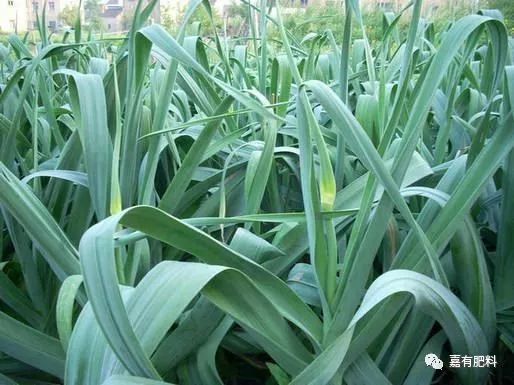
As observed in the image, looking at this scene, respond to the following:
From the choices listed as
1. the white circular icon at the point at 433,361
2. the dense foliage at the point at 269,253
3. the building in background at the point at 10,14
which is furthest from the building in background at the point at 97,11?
the white circular icon at the point at 433,361

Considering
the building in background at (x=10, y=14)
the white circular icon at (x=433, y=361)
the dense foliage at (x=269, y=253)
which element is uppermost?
the building in background at (x=10, y=14)

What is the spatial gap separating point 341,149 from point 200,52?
0.34m

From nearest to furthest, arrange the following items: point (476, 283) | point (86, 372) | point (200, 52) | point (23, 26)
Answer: point (86, 372) → point (476, 283) → point (200, 52) → point (23, 26)

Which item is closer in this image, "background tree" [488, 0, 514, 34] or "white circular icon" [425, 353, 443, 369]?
"white circular icon" [425, 353, 443, 369]

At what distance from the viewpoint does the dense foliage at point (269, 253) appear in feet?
1.21

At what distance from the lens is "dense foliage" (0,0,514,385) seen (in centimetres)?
37

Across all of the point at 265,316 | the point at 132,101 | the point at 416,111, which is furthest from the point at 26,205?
the point at 416,111

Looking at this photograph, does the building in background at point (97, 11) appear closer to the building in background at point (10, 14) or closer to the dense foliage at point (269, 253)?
the building in background at point (10, 14)

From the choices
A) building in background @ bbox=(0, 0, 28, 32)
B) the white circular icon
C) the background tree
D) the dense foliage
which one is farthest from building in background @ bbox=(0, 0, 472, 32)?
the white circular icon

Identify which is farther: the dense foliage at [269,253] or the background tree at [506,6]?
the background tree at [506,6]

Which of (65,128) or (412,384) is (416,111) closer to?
(412,384)

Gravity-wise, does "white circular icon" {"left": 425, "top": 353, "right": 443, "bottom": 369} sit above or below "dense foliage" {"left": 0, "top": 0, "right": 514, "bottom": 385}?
below

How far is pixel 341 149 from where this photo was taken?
0.57 m

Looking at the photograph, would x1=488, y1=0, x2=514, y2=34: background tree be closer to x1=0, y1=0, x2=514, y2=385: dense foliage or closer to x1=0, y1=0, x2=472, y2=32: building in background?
x1=0, y1=0, x2=472, y2=32: building in background
